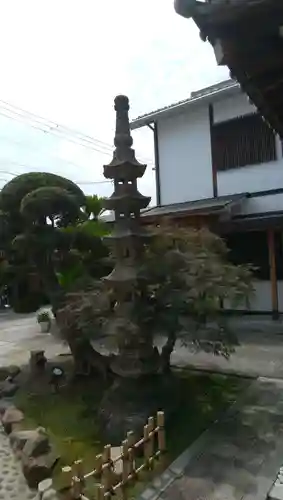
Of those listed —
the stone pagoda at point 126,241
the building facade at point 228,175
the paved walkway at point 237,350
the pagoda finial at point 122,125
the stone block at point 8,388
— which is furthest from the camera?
the building facade at point 228,175

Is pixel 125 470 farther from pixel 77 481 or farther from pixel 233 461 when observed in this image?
pixel 233 461

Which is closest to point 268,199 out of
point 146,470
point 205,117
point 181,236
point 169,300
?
point 205,117

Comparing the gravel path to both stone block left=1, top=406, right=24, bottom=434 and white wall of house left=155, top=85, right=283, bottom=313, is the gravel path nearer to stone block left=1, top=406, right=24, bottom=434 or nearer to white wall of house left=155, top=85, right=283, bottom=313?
stone block left=1, top=406, right=24, bottom=434

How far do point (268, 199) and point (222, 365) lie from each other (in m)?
A: 5.26

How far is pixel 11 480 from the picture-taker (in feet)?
13.9

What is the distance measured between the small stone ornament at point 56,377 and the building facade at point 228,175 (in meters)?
4.63

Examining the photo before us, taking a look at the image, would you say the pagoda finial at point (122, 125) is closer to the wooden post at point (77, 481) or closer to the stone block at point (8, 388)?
the wooden post at point (77, 481)

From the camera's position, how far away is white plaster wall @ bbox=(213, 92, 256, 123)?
1076cm

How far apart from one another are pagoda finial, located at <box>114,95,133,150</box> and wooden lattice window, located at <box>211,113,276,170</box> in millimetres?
6351

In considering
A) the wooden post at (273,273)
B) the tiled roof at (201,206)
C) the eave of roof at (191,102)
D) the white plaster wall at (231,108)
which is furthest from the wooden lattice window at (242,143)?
the wooden post at (273,273)

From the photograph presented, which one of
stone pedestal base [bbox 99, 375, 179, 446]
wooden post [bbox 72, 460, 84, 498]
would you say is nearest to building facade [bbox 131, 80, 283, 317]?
stone pedestal base [bbox 99, 375, 179, 446]

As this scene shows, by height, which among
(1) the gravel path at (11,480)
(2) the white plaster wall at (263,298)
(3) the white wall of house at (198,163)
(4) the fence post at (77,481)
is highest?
(3) the white wall of house at (198,163)

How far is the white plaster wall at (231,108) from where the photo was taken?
1076cm

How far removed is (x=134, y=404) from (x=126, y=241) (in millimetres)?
1990
